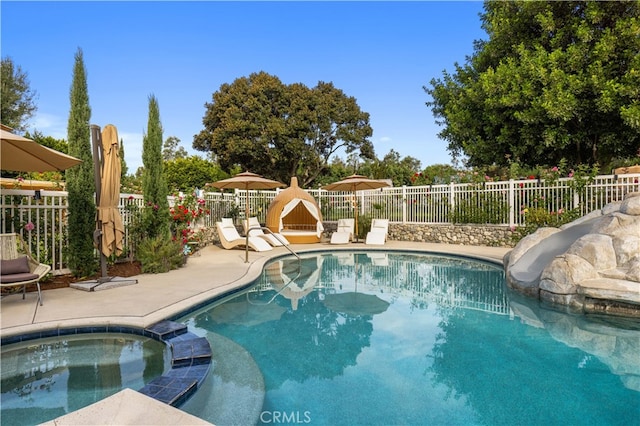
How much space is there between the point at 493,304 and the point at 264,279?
4.33 meters

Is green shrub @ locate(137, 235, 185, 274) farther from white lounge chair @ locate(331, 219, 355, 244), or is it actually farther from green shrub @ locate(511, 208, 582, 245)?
green shrub @ locate(511, 208, 582, 245)

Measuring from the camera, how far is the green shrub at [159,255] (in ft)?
24.1

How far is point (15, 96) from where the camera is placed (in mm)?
21734

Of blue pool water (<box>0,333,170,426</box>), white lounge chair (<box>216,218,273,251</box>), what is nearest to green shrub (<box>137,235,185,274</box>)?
white lounge chair (<box>216,218,273,251</box>)

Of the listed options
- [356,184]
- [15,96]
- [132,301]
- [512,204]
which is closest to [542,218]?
[512,204]

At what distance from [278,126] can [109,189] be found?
20828mm

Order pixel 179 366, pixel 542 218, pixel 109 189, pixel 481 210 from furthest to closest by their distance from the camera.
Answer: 1. pixel 481 210
2. pixel 542 218
3. pixel 109 189
4. pixel 179 366

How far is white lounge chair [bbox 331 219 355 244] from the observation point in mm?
13320

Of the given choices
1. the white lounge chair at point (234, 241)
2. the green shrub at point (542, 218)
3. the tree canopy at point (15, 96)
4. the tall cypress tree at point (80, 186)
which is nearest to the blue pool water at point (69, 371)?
the tall cypress tree at point (80, 186)

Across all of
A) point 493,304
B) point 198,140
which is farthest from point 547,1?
point 198,140

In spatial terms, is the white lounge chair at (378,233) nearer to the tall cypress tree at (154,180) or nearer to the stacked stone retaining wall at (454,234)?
the stacked stone retaining wall at (454,234)

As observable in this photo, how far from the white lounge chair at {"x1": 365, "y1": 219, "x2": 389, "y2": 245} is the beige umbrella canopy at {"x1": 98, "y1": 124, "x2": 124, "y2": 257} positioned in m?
8.64

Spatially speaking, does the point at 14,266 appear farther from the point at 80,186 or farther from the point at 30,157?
the point at 80,186

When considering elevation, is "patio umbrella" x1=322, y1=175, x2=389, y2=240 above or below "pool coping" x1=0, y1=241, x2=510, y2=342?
above
